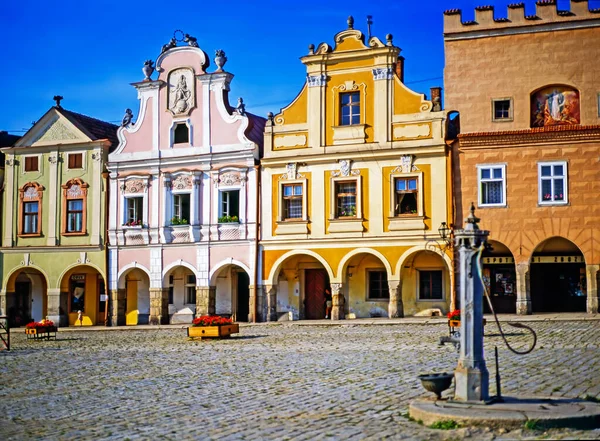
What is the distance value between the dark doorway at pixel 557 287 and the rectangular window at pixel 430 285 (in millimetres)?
3736

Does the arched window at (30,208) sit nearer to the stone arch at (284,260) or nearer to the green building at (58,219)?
the green building at (58,219)

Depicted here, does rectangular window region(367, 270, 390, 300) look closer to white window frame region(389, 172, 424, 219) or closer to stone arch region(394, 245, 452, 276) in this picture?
stone arch region(394, 245, 452, 276)

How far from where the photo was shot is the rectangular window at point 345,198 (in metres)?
36.8

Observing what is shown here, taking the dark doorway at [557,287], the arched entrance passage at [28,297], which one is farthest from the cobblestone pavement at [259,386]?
the arched entrance passage at [28,297]

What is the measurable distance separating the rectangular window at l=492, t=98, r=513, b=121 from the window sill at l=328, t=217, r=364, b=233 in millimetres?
6881

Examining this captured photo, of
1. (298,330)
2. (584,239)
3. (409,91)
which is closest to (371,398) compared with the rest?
(298,330)

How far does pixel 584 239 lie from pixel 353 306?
33.3 ft

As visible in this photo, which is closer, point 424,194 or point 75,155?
point 424,194

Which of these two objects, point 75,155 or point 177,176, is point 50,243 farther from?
point 177,176

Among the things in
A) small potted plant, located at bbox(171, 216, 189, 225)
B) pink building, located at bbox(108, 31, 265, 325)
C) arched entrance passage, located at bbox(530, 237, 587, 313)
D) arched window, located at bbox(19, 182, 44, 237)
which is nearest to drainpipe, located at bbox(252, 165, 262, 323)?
pink building, located at bbox(108, 31, 265, 325)

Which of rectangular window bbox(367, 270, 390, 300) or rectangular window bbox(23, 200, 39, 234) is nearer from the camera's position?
rectangular window bbox(367, 270, 390, 300)

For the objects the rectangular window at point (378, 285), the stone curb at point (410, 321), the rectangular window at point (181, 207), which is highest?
the rectangular window at point (181, 207)

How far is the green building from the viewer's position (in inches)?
1649

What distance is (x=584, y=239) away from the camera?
32844 millimetres
